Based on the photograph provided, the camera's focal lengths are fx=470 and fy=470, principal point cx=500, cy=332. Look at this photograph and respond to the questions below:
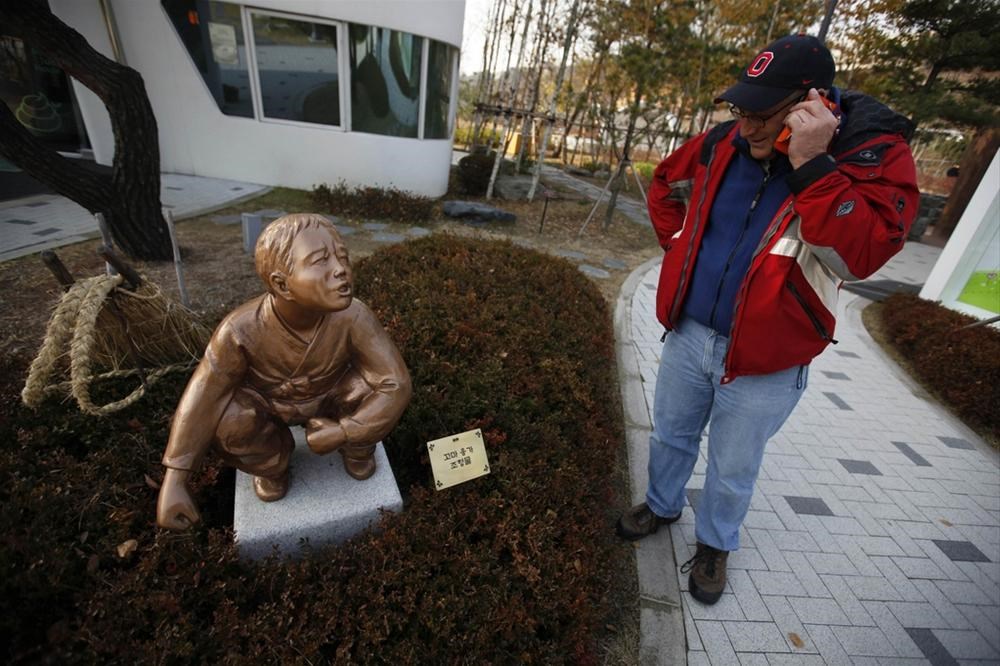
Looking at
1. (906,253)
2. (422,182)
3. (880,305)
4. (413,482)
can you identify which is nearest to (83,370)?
(413,482)

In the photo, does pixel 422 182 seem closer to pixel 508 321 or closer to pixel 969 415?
pixel 508 321

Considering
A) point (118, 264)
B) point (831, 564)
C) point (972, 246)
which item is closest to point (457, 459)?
point (118, 264)

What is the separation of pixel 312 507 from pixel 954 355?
21.7 feet

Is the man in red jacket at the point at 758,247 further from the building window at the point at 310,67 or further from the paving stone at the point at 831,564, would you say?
the building window at the point at 310,67

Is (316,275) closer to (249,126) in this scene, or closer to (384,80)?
(384,80)

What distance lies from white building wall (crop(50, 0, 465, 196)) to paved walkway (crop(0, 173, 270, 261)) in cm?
63

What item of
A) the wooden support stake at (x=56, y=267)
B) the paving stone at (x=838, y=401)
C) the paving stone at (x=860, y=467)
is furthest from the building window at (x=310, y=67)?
the paving stone at (x=860, y=467)

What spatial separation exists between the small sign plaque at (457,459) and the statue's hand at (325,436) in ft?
1.51

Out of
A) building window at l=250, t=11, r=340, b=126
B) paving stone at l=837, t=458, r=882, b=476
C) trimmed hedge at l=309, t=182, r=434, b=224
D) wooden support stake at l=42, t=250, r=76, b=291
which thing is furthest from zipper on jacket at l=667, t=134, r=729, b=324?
building window at l=250, t=11, r=340, b=126

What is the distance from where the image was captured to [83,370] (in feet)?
6.29

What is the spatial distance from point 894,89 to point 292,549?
1715cm

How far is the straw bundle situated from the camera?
1.96 meters

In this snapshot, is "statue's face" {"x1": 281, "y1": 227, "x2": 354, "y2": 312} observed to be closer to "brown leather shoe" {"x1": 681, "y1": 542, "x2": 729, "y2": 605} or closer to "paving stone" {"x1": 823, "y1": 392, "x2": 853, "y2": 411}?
"brown leather shoe" {"x1": 681, "y1": 542, "x2": 729, "y2": 605}

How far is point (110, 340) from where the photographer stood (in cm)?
265
